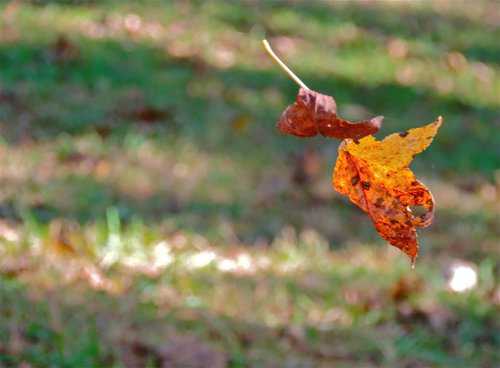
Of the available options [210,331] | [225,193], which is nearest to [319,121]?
[210,331]

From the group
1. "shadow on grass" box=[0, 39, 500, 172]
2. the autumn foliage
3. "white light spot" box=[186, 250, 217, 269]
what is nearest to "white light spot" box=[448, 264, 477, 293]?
"white light spot" box=[186, 250, 217, 269]

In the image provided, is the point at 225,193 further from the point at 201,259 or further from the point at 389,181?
the point at 389,181

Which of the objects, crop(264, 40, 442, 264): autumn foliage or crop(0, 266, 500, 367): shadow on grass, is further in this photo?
crop(0, 266, 500, 367): shadow on grass

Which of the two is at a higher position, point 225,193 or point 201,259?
point 201,259

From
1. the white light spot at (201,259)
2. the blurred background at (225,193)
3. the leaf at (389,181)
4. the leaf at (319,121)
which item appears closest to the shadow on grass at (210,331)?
the blurred background at (225,193)

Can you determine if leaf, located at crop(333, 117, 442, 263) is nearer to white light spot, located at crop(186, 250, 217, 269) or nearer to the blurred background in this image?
the blurred background

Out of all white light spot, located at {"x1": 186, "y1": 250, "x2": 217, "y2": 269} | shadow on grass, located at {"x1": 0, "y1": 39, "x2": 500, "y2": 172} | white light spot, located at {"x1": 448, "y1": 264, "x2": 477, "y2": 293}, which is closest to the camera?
white light spot, located at {"x1": 186, "y1": 250, "x2": 217, "y2": 269}

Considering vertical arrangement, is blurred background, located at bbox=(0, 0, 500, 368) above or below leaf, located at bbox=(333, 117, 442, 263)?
below

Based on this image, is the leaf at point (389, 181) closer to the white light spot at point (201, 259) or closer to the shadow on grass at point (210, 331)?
the shadow on grass at point (210, 331)
